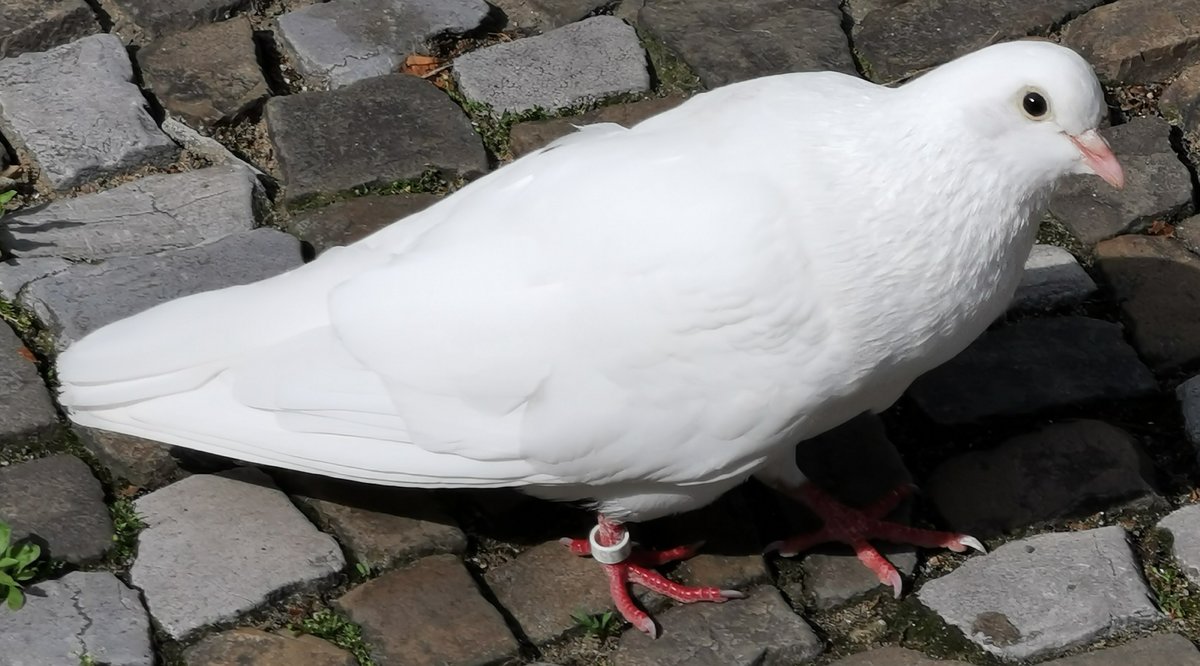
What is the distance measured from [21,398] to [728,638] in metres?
1.62

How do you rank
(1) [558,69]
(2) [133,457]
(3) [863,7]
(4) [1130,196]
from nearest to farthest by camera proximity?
(2) [133,457], (4) [1130,196], (1) [558,69], (3) [863,7]

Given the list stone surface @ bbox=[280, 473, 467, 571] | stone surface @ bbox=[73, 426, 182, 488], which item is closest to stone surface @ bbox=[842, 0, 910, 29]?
stone surface @ bbox=[280, 473, 467, 571]

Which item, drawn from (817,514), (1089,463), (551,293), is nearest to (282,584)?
(551,293)

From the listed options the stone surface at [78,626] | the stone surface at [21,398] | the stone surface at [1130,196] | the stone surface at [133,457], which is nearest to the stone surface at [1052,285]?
the stone surface at [1130,196]

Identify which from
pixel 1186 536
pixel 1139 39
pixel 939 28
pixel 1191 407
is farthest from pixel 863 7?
pixel 1186 536

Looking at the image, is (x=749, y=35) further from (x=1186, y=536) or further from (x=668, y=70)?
(x=1186, y=536)

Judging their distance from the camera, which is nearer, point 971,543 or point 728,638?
point 728,638

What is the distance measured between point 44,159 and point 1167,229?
2852 mm

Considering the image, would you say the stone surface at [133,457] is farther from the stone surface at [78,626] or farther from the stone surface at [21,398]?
the stone surface at [78,626]

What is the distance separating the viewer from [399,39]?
4.50 meters

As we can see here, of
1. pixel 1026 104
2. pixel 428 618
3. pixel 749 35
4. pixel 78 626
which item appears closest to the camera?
pixel 1026 104

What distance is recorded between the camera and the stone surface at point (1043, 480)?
3.43 metres

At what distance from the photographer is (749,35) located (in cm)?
457

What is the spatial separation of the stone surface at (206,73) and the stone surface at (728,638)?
190cm
